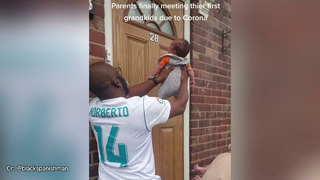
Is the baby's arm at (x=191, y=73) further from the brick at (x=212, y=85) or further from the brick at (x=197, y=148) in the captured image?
the brick at (x=197, y=148)

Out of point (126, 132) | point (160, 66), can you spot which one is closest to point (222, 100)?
point (160, 66)

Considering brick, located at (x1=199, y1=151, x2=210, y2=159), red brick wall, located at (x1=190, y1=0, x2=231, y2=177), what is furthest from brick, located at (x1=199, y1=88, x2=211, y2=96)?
brick, located at (x1=199, y1=151, x2=210, y2=159)

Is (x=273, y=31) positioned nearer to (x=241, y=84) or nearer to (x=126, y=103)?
(x=241, y=84)

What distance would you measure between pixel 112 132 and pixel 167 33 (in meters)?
0.38

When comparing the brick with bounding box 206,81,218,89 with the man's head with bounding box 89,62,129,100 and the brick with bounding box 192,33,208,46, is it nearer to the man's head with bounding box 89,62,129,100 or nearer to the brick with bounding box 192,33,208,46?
the brick with bounding box 192,33,208,46

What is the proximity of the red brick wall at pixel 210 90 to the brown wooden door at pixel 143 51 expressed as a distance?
8 cm

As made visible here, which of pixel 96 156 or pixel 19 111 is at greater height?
pixel 19 111

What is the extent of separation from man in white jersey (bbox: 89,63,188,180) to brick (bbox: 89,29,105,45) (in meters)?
0.08

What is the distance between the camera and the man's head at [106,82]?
32.3 inches

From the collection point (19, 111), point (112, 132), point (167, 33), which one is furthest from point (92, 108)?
point (167, 33)

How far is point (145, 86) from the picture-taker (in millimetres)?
836

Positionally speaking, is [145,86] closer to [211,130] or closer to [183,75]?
[183,75]

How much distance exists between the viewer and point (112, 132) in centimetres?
82

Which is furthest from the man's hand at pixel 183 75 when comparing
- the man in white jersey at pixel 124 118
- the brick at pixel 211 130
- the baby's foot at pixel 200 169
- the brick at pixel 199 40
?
the baby's foot at pixel 200 169
